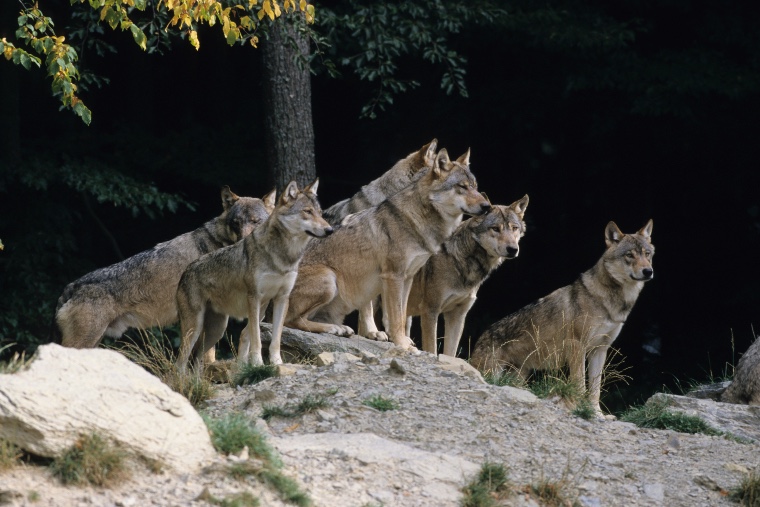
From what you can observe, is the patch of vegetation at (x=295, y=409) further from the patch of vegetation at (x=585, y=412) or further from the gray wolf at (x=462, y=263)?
the gray wolf at (x=462, y=263)

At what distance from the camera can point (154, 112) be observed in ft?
63.8

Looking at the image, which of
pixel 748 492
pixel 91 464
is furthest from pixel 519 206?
pixel 91 464

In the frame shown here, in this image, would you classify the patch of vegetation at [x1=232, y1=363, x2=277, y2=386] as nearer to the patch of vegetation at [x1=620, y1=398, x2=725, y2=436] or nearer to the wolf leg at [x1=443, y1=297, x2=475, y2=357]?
the wolf leg at [x1=443, y1=297, x2=475, y2=357]

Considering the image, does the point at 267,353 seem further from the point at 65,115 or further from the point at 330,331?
the point at 65,115

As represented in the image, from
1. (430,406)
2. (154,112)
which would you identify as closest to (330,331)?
(430,406)

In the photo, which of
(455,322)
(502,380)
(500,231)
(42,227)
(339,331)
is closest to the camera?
(502,380)

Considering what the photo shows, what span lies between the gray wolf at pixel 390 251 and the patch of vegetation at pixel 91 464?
16.0ft

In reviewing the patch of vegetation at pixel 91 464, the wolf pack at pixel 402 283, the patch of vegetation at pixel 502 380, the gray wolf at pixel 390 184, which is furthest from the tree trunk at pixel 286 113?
the patch of vegetation at pixel 91 464

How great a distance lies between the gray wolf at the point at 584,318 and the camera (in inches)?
440

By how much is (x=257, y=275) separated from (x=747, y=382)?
16.1ft

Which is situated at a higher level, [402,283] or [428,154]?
[428,154]

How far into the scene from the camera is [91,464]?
572cm

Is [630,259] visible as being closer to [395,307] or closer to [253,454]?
[395,307]

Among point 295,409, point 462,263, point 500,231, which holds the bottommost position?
point 295,409
